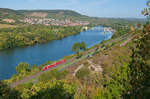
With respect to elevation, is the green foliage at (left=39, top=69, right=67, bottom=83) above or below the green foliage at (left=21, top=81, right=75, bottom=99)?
below

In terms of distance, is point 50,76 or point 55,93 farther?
point 50,76

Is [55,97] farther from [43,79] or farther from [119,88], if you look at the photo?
[43,79]

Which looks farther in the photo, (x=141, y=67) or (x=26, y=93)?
(x=26, y=93)

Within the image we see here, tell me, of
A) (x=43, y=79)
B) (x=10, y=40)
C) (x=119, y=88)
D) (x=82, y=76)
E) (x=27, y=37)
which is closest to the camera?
(x=119, y=88)

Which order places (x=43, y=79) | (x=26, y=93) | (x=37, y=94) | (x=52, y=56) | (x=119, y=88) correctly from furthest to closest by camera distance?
1. (x=52, y=56)
2. (x=43, y=79)
3. (x=26, y=93)
4. (x=37, y=94)
5. (x=119, y=88)

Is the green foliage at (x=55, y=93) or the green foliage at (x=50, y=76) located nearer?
the green foliage at (x=55, y=93)

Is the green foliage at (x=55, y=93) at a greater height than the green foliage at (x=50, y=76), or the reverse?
the green foliage at (x=55, y=93)

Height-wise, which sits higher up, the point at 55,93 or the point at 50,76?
the point at 55,93

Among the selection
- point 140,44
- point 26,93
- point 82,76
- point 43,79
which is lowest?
point 43,79

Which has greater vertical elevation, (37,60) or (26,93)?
(26,93)

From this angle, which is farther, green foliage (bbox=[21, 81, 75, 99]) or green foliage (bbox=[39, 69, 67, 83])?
green foliage (bbox=[39, 69, 67, 83])

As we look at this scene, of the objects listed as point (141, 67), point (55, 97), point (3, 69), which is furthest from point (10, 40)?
point (141, 67)
